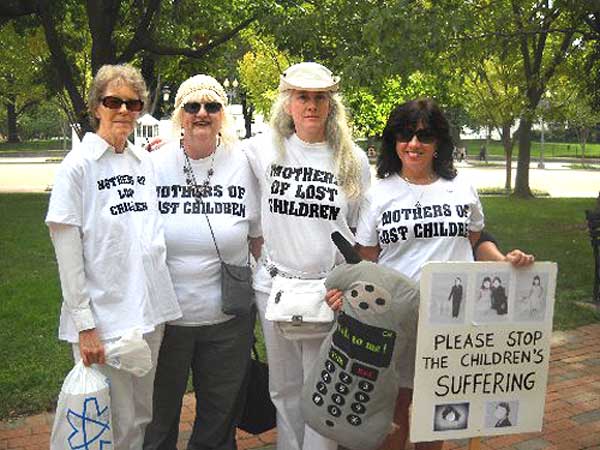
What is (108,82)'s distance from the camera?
9.52 feet

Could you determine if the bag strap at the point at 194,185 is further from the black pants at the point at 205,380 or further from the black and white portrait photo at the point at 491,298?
the black and white portrait photo at the point at 491,298

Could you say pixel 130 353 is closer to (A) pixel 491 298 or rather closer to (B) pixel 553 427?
(A) pixel 491 298

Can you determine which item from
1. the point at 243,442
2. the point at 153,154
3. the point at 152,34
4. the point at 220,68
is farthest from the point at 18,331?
the point at 220,68

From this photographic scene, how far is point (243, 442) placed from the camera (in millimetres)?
4102

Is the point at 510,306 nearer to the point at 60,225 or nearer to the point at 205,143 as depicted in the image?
the point at 205,143

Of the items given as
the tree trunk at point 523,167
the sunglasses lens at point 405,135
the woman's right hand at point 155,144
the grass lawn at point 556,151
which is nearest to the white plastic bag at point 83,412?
the woman's right hand at point 155,144

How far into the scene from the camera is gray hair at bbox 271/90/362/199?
321cm

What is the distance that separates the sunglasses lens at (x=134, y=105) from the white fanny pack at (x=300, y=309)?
3.32 feet

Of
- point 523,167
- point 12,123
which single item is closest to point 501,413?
point 523,167

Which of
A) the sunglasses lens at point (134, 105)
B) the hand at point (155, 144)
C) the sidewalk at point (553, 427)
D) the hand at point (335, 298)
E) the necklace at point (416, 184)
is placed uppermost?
the sunglasses lens at point (134, 105)

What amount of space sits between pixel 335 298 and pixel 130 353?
0.90 metres

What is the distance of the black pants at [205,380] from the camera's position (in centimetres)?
335

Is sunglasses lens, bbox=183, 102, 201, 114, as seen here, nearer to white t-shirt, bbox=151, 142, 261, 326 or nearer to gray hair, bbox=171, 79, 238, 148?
gray hair, bbox=171, 79, 238, 148

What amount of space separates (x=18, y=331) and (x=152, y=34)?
9.19m
